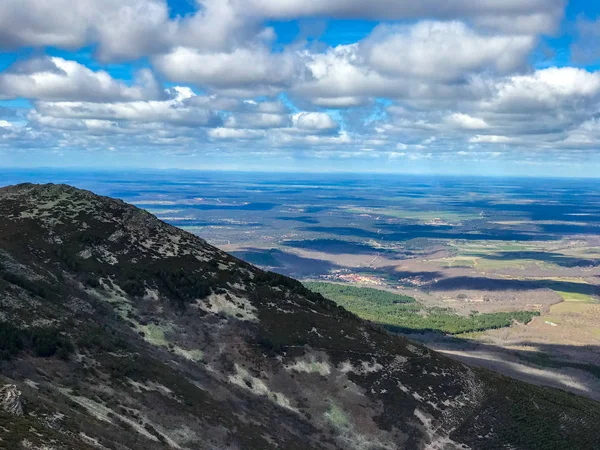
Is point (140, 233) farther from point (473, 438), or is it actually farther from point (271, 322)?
point (473, 438)

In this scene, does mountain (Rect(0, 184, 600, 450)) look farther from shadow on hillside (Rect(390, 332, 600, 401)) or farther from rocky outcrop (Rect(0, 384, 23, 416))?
shadow on hillside (Rect(390, 332, 600, 401))

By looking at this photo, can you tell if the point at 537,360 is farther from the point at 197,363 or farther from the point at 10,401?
the point at 10,401

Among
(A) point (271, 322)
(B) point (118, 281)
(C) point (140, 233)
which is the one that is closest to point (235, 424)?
(A) point (271, 322)

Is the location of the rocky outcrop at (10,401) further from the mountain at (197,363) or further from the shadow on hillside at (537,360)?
the shadow on hillside at (537,360)

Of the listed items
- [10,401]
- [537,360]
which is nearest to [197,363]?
[10,401]

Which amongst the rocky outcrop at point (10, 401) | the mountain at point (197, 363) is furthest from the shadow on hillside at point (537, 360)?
the rocky outcrop at point (10, 401)

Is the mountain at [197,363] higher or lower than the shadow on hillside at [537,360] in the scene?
higher
